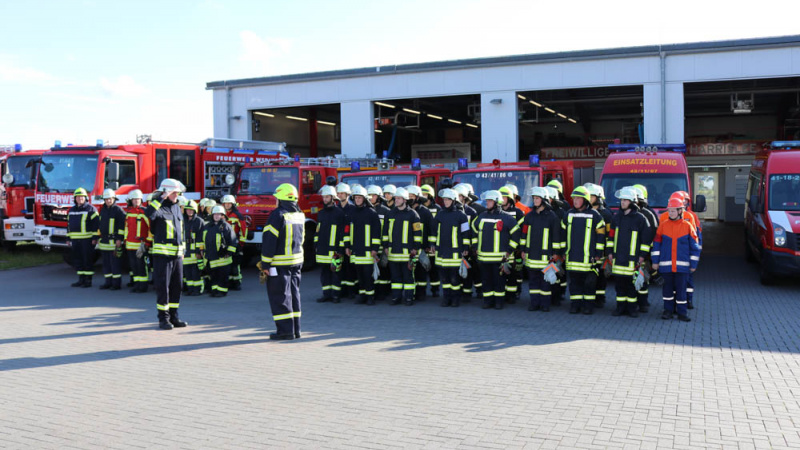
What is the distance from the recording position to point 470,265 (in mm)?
10578

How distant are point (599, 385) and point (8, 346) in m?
6.49

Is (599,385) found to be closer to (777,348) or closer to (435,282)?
(777,348)

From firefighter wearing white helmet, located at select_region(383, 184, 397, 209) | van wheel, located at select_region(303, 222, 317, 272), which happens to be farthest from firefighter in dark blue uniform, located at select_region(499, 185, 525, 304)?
van wheel, located at select_region(303, 222, 317, 272)

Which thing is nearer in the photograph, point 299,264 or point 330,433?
point 330,433

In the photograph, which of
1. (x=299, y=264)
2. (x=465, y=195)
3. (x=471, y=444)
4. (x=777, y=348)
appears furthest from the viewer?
(x=465, y=195)

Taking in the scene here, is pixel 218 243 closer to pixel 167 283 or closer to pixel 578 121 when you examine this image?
pixel 167 283

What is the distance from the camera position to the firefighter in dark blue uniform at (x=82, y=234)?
1285 centimetres

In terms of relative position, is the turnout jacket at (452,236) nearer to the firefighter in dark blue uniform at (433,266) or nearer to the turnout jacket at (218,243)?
the firefighter in dark blue uniform at (433,266)

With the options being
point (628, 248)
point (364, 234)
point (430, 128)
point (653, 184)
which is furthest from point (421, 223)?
point (430, 128)

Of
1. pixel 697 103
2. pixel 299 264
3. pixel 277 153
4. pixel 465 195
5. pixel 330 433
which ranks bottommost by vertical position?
pixel 330 433

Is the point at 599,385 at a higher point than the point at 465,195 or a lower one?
lower

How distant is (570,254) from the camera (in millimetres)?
9344

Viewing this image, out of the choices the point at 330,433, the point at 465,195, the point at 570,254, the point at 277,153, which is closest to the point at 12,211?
the point at 277,153

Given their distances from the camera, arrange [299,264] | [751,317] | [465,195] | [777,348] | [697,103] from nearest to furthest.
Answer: [777,348] → [299,264] → [751,317] → [465,195] → [697,103]
